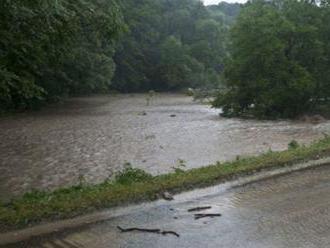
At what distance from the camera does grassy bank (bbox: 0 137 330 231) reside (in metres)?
7.61

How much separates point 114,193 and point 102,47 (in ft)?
128

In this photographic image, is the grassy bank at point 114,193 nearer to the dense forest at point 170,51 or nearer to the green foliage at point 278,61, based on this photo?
the dense forest at point 170,51

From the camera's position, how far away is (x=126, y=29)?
36.9ft

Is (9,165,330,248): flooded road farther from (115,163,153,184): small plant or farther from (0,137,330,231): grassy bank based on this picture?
(115,163,153,184): small plant

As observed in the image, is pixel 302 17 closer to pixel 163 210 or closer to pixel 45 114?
pixel 45 114

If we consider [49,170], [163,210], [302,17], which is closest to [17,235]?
[163,210]

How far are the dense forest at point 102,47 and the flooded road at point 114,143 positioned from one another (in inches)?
83.6

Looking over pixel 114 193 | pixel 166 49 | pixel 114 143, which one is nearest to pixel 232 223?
Result: pixel 114 193

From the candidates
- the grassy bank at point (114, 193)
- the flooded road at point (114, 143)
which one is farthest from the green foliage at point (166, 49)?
the grassy bank at point (114, 193)

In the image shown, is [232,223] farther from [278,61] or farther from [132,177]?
[278,61]

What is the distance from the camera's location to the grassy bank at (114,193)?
299 inches

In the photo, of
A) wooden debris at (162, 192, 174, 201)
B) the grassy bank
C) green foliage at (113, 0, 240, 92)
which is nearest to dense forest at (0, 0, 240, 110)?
green foliage at (113, 0, 240, 92)

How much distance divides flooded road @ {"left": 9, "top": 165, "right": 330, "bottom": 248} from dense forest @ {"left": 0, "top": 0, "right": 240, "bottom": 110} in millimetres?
3584

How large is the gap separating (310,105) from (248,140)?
13.7 m
